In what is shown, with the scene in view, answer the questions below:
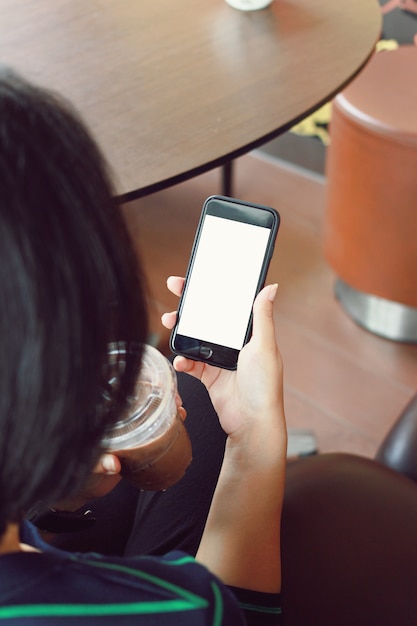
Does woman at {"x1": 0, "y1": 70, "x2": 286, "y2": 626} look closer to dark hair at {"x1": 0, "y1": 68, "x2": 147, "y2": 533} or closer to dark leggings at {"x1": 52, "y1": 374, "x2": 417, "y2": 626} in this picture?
dark hair at {"x1": 0, "y1": 68, "x2": 147, "y2": 533}

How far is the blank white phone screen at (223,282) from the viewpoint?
2.33ft

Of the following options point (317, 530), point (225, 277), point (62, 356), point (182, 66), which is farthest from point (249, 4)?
point (62, 356)

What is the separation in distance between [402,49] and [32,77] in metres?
0.82

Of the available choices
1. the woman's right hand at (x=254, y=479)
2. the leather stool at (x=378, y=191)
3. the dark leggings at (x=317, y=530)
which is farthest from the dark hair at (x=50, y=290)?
the leather stool at (x=378, y=191)

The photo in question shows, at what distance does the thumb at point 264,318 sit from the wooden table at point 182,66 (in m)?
0.20

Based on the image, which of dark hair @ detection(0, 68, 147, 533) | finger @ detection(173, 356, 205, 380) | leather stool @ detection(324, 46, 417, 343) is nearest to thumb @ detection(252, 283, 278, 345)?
finger @ detection(173, 356, 205, 380)

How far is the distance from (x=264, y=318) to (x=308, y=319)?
36.8 inches

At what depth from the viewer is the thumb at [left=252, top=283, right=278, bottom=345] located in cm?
67

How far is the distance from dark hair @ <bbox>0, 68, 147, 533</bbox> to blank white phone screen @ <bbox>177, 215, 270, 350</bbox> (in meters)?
0.31

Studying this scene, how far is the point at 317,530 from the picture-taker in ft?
2.55

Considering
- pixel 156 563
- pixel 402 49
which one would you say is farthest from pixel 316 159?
pixel 156 563

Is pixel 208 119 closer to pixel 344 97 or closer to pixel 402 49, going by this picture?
pixel 344 97

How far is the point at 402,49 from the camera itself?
4.57ft

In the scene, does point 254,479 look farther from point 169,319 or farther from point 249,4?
point 249,4
